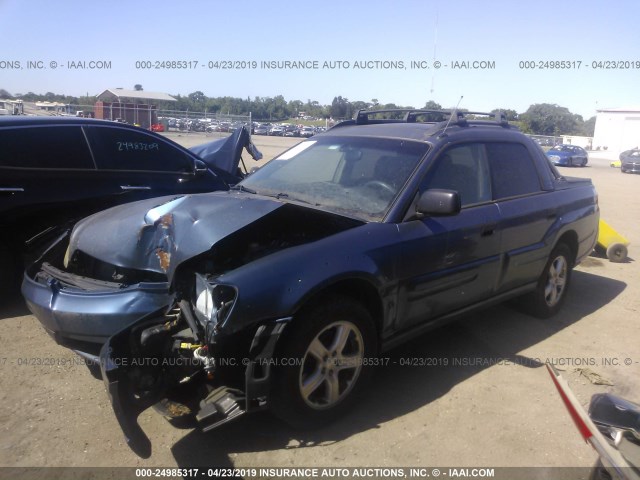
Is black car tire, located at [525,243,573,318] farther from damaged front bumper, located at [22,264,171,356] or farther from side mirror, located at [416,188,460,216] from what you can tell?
damaged front bumper, located at [22,264,171,356]

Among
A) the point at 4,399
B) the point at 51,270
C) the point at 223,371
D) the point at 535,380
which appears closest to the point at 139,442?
the point at 223,371

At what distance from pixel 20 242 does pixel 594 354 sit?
504 cm

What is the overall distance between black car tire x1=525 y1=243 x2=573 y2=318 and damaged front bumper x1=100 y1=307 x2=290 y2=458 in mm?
3117

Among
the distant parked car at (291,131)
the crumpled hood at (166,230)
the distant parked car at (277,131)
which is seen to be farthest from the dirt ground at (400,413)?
the distant parked car at (277,131)

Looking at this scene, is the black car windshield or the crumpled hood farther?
the black car windshield

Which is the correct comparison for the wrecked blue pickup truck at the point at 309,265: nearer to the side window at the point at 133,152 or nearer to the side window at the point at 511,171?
the side window at the point at 511,171

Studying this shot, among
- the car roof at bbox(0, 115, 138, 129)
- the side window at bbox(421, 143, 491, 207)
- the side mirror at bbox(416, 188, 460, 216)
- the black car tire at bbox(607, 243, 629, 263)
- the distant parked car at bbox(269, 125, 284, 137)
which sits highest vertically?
the distant parked car at bbox(269, 125, 284, 137)

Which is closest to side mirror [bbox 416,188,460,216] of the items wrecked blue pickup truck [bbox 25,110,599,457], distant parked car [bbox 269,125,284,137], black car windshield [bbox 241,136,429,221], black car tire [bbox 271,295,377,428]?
wrecked blue pickup truck [bbox 25,110,599,457]

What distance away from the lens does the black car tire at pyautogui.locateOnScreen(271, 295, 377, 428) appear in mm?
2754

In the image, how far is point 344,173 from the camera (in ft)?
13.2

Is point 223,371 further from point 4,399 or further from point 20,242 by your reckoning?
point 20,242

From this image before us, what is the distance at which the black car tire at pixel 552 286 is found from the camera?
4828 millimetres

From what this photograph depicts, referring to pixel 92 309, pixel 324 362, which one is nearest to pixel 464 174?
pixel 324 362

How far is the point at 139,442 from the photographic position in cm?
244
